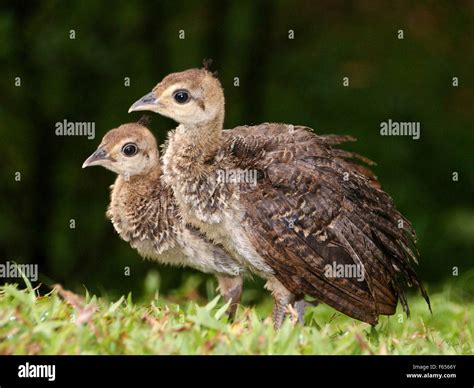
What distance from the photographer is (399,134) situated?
1041 cm

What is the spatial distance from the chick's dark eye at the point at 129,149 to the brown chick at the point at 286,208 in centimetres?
39

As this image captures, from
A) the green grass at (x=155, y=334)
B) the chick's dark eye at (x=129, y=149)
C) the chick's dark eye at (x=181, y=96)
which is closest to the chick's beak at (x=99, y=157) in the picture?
the chick's dark eye at (x=129, y=149)

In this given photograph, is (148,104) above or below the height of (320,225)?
above

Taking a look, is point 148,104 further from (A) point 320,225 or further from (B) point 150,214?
(A) point 320,225

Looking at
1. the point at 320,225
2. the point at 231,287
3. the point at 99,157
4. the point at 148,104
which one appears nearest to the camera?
the point at 320,225

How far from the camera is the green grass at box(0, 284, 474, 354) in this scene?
4.59 meters

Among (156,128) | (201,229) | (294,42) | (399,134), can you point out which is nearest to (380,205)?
(201,229)

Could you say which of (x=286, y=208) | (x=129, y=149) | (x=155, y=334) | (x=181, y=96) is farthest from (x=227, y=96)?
(x=155, y=334)

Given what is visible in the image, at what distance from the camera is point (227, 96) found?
32.8 feet

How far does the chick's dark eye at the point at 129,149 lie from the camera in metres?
6.22

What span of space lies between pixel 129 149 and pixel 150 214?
43cm

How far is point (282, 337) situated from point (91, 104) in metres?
5.19

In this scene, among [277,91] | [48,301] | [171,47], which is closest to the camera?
[48,301]

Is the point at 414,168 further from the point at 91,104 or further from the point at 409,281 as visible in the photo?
the point at 409,281
